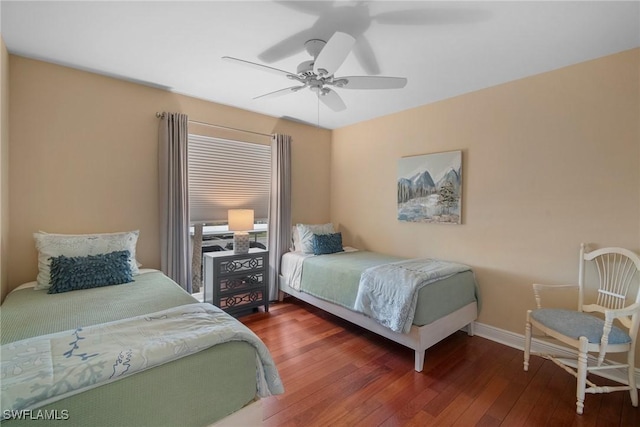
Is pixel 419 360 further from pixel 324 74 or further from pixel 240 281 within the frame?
pixel 324 74

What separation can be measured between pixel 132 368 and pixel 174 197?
219cm

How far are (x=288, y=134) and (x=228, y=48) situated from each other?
1.91 m

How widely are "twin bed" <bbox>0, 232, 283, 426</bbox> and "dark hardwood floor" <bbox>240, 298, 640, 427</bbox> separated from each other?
661 mm

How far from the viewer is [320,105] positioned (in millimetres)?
3432

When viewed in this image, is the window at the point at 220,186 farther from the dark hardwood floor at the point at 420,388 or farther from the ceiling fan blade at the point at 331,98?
the ceiling fan blade at the point at 331,98

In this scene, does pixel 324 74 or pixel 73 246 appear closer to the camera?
pixel 324 74

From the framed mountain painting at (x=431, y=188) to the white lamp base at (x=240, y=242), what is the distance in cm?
Answer: 194

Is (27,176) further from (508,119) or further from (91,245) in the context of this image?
(508,119)

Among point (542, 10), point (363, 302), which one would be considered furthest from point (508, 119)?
point (363, 302)

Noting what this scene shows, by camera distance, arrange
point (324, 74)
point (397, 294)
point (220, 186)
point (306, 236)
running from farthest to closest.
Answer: point (306, 236) < point (220, 186) < point (397, 294) < point (324, 74)

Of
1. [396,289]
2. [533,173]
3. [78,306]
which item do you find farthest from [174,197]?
[533,173]

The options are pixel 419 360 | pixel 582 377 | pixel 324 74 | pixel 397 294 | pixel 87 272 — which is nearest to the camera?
pixel 582 377

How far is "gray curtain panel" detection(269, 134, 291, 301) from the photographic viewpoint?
3.80 m

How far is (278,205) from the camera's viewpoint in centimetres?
380
